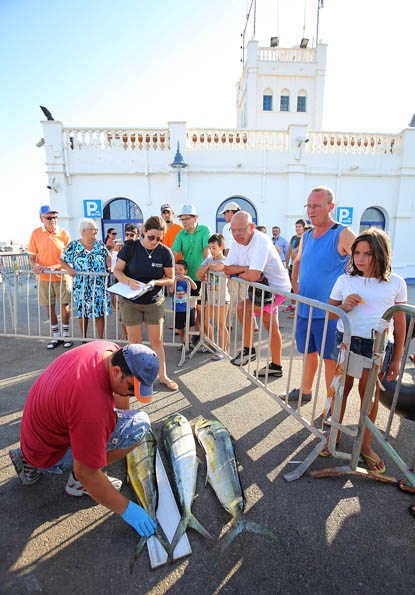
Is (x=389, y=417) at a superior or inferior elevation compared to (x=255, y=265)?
inferior

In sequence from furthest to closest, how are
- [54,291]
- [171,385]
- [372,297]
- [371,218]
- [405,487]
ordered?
[371,218], [54,291], [171,385], [372,297], [405,487]

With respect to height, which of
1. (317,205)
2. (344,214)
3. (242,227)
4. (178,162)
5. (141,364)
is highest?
(178,162)

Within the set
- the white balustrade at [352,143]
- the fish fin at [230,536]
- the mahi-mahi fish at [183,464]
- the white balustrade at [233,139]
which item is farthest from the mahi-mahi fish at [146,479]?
the white balustrade at [352,143]

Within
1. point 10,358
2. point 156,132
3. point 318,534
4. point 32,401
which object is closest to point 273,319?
point 318,534

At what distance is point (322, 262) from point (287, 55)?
27948 mm

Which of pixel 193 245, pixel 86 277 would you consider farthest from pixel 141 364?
pixel 86 277

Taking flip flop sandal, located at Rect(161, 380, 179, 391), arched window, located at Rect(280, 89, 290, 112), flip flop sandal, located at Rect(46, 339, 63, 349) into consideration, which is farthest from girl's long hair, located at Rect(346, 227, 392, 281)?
arched window, located at Rect(280, 89, 290, 112)

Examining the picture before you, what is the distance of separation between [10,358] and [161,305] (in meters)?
2.77

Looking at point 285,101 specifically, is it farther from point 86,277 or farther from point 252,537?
point 252,537

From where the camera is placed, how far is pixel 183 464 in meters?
2.37

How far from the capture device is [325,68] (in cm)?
2384

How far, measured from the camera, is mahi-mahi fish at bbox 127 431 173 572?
1.92 m

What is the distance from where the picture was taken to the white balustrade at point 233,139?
13.7 meters

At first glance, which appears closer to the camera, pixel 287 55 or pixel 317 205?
pixel 317 205
